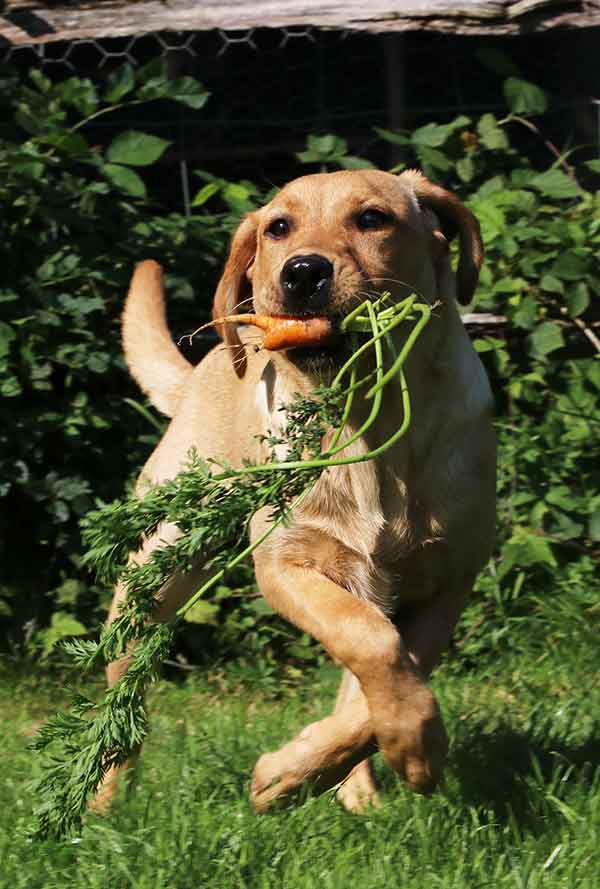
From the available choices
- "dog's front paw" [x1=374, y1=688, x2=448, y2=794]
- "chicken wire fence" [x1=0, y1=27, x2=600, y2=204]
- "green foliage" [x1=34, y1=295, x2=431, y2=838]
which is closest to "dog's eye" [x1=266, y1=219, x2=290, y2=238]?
"green foliage" [x1=34, y1=295, x2=431, y2=838]

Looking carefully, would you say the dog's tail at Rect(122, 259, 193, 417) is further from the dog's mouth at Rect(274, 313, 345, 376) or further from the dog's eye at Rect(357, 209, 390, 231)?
the dog's mouth at Rect(274, 313, 345, 376)

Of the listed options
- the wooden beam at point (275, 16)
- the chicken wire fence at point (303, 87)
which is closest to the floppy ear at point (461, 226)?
the wooden beam at point (275, 16)

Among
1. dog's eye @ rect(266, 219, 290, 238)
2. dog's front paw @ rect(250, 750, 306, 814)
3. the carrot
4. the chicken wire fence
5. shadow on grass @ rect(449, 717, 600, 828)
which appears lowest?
shadow on grass @ rect(449, 717, 600, 828)

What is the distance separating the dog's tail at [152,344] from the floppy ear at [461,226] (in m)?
1.14

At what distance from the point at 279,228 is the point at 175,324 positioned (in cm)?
204

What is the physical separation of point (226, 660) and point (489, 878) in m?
2.58

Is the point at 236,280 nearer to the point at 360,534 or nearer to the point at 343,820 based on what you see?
the point at 360,534

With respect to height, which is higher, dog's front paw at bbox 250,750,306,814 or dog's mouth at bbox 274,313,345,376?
dog's mouth at bbox 274,313,345,376

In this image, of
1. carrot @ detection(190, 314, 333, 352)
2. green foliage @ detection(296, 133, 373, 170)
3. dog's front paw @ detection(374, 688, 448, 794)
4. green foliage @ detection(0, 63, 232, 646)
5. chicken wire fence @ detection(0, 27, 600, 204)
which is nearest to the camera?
dog's front paw @ detection(374, 688, 448, 794)

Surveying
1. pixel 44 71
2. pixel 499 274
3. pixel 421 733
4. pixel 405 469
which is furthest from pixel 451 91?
pixel 421 733

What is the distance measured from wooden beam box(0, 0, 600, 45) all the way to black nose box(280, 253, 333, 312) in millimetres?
2831

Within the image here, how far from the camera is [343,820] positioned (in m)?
3.15

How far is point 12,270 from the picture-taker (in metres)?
5.51

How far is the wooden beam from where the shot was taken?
18.7 ft
